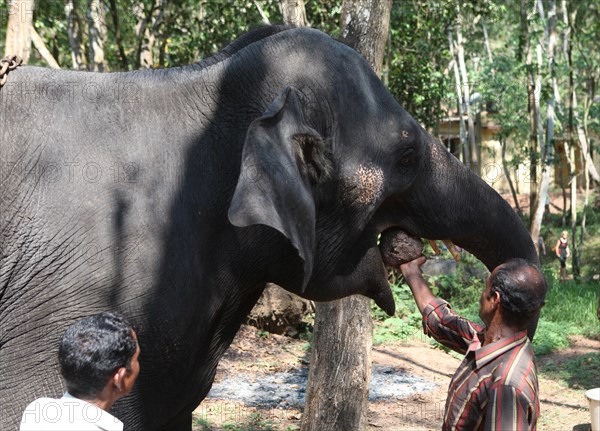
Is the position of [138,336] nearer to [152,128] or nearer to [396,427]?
[152,128]

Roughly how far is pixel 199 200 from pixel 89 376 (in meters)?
0.81

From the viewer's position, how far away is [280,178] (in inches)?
96.9

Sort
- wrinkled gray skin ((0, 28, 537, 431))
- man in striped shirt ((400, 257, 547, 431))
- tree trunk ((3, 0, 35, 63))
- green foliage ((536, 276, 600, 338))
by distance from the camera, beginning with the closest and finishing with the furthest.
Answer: wrinkled gray skin ((0, 28, 537, 431)) → man in striped shirt ((400, 257, 547, 431)) → tree trunk ((3, 0, 35, 63)) → green foliage ((536, 276, 600, 338))

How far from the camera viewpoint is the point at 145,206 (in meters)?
2.59

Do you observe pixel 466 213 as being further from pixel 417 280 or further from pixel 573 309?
pixel 573 309

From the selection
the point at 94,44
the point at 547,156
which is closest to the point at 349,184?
the point at 94,44

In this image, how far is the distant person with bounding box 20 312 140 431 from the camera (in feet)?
6.82

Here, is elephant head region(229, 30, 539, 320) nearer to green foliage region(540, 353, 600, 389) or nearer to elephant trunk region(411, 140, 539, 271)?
elephant trunk region(411, 140, 539, 271)

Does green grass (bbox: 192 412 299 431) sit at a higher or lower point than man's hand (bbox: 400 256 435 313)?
lower

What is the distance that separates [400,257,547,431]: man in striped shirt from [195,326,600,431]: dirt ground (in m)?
4.03

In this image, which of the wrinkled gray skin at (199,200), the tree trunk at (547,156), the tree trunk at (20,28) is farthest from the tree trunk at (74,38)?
the wrinkled gray skin at (199,200)

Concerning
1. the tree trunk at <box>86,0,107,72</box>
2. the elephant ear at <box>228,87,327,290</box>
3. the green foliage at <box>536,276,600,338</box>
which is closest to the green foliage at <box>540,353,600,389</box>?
the green foliage at <box>536,276,600,338</box>

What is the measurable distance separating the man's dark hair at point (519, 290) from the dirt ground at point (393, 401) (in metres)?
4.17

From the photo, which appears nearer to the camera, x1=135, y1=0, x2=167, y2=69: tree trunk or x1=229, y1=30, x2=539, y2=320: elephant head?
x1=229, y1=30, x2=539, y2=320: elephant head
